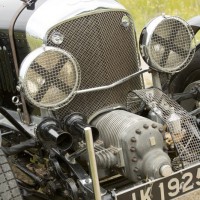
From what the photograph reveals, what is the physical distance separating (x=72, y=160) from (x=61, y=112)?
1.22 ft

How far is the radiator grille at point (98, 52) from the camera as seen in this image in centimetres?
300

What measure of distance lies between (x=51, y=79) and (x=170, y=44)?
87 centimetres

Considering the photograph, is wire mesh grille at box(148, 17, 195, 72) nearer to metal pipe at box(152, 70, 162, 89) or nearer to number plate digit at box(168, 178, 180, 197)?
metal pipe at box(152, 70, 162, 89)

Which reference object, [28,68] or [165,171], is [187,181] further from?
[28,68]

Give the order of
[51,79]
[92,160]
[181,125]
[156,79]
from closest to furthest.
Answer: [92,160], [51,79], [181,125], [156,79]

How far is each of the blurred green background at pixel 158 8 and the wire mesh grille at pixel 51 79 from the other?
27.2 ft

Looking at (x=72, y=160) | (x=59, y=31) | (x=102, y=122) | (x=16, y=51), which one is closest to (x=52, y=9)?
(x=59, y=31)

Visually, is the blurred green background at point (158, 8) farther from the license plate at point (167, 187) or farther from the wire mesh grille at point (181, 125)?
the license plate at point (167, 187)

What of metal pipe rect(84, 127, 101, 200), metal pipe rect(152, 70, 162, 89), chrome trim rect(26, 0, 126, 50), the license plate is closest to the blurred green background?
metal pipe rect(152, 70, 162, 89)

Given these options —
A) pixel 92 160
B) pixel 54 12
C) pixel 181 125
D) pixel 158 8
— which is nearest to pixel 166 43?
pixel 181 125

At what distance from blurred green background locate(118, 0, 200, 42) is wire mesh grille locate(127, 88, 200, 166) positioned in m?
7.96

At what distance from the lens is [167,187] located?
2.61 m

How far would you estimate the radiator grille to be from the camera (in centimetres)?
300

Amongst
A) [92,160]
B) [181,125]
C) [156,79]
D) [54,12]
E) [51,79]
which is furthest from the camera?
[156,79]
